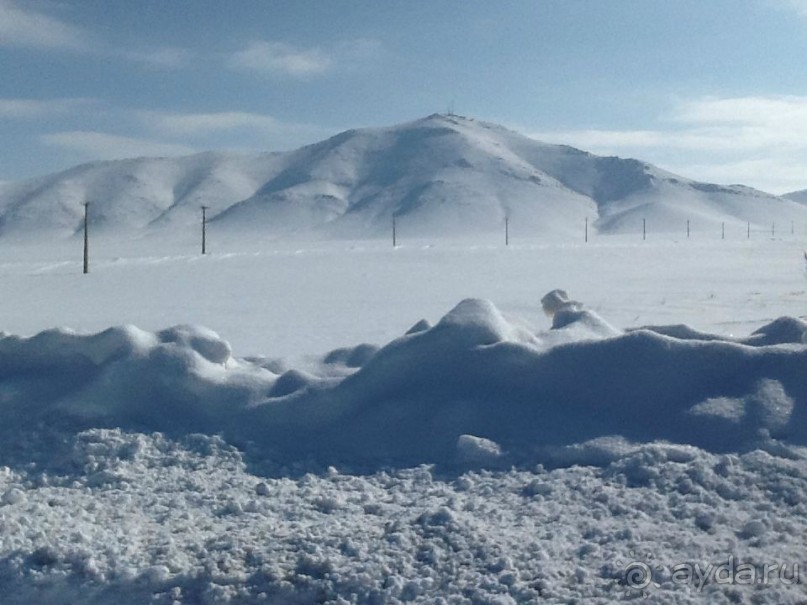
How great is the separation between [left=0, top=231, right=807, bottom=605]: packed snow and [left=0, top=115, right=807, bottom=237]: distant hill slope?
433 feet

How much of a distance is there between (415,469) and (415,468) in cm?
2

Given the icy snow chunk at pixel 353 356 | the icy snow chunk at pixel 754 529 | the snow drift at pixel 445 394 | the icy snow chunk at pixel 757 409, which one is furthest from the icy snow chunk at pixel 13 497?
the icy snow chunk at pixel 757 409

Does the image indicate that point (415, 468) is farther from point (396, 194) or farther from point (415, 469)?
point (396, 194)

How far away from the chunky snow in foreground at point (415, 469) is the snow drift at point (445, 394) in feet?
0.05

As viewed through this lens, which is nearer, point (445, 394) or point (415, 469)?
point (415, 469)

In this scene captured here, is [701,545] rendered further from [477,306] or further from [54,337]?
[54,337]

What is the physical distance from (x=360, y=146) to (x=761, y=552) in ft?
640

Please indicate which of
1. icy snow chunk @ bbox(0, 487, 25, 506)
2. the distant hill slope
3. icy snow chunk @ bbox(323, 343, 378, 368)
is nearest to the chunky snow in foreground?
icy snow chunk @ bbox(0, 487, 25, 506)

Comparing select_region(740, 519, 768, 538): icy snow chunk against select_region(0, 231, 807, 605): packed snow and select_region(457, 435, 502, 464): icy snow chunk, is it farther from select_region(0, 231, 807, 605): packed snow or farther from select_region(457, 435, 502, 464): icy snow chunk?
select_region(457, 435, 502, 464): icy snow chunk

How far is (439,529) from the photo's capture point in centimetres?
424

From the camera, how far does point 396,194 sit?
162 m

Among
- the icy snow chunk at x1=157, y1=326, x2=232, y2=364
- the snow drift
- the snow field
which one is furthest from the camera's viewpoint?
the icy snow chunk at x1=157, y1=326, x2=232, y2=364

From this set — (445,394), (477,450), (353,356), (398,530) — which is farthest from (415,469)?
(353,356)

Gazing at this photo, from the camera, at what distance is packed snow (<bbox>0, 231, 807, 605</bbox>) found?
3922 millimetres
